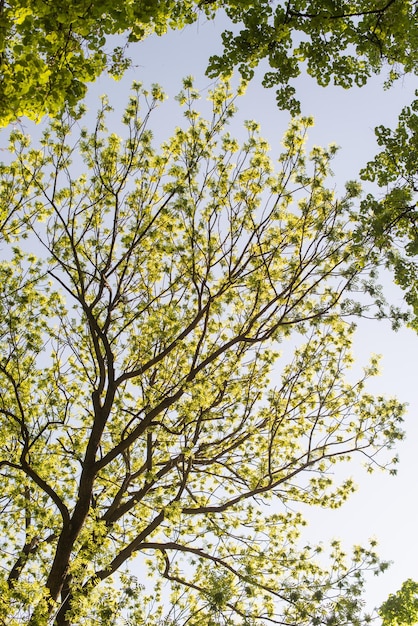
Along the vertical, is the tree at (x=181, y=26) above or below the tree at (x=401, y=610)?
above

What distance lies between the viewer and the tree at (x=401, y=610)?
16266 millimetres

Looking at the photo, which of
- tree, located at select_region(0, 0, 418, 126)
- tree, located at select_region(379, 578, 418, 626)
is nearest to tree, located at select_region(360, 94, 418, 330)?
tree, located at select_region(0, 0, 418, 126)

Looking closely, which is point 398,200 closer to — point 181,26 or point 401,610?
point 181,26

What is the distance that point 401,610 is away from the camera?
16484 millimetres

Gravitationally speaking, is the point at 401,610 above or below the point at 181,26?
below

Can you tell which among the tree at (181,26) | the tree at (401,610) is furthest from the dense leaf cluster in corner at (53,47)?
the tree at (401,610)

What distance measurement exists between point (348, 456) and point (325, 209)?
15.6 ft

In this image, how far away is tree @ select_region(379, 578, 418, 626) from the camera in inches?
640

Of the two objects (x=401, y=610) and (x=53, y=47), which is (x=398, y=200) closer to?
(x=53, y=47)

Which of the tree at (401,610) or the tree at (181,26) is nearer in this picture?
the tree at (181,26)

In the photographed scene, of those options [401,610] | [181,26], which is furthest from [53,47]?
[401,610]

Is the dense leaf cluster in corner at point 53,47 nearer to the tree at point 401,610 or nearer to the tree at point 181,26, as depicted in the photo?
the tree at point 181,26

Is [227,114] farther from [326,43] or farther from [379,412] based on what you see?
[379,412]

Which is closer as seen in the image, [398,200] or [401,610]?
[398,200]
